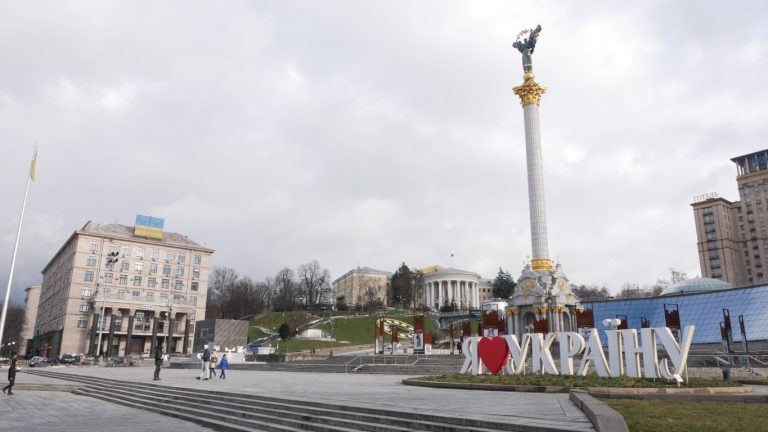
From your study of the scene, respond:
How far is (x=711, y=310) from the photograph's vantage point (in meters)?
60.6

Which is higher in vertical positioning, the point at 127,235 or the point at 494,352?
the point at 127,235

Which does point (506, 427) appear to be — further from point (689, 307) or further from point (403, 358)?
point (689, 307)

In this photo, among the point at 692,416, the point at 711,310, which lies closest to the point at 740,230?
the point at 711,310

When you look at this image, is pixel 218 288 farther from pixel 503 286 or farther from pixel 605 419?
pixel 605 419

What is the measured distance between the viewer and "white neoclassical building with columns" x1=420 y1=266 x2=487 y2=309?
5576 inches

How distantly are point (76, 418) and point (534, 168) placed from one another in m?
51.6

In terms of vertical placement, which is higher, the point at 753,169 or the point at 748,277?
the point at 753,169

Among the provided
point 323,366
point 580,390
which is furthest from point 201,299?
point 580,390

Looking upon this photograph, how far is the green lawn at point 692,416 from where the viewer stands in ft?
31.3

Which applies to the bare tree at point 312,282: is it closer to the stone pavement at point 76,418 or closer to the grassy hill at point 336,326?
the grassy hill at point 336,326

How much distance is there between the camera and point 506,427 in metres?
10.0

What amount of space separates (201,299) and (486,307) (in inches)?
2308

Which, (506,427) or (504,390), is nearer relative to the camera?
(506,427)

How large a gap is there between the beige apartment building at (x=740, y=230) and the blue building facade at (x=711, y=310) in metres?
70.6
